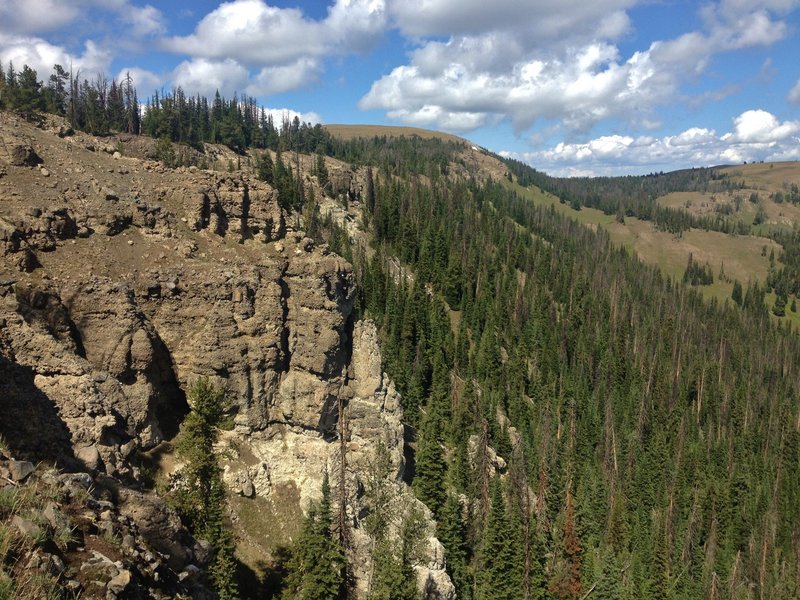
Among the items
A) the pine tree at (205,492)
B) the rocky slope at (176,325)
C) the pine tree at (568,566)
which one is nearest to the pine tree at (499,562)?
the rocky slope at (176,325)

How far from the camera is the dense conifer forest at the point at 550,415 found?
197 ft

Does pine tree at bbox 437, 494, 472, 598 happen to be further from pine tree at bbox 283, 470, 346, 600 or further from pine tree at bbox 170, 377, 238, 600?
pine tree at bbox 170, 377, 238, 600

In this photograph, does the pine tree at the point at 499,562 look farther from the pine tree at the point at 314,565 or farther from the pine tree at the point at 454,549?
the pine tree at the point at 314,565

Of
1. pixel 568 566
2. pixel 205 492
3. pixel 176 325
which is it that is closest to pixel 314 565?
pixel 205 492

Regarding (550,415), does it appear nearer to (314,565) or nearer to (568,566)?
(568,566)

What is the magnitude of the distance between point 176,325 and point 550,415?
82708 millimetres

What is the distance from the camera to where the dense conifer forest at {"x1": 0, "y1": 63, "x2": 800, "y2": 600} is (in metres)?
59.9

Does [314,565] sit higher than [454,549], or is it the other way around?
[314,565]

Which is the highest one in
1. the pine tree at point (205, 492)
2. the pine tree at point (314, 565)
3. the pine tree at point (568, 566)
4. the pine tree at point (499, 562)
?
the pine tree at point (205, 492)

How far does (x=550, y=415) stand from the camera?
10394 centimetres

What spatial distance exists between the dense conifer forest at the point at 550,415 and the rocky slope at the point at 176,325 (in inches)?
377

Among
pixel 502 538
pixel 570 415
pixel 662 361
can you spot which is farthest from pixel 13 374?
pixel 662 361

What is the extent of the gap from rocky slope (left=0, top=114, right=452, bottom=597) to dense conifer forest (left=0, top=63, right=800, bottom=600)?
957 cm

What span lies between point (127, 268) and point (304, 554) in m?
24.8
